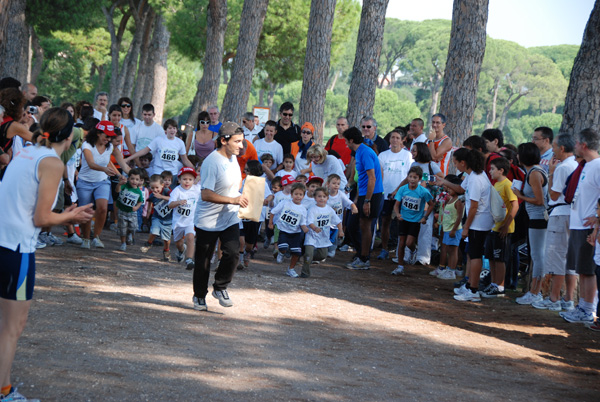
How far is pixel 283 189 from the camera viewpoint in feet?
40.1

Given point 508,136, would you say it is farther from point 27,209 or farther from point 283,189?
point 27,209

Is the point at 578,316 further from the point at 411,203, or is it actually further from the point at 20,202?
the point at 20,202

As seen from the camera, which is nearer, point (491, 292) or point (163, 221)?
point (491, 292)

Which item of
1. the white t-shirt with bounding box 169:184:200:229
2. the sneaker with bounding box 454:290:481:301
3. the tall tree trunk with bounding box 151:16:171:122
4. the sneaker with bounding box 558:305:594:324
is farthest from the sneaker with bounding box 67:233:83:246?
the tall tree trunk with bounding box 151:16:171:122

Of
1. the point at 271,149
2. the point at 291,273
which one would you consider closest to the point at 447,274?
the point at 291,273

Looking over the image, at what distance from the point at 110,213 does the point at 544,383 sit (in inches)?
397

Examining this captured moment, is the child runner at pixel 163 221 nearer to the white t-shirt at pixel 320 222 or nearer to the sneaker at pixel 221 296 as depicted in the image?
the white t-shirt at pixel 320 222

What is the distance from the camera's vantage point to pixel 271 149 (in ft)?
44.0

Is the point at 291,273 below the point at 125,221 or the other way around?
below

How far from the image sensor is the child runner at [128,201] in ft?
37.0

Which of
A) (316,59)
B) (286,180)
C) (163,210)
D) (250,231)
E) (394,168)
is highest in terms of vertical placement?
(316,59)

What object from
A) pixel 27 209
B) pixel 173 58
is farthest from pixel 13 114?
pixel 173 58

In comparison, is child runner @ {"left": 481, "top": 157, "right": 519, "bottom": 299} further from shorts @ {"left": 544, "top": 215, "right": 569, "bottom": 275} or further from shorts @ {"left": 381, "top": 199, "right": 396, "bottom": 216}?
shorts @ {"left": 381, "top": 199, "right": 396, "bottom": 216}

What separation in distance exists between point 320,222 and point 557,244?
3.41 m
